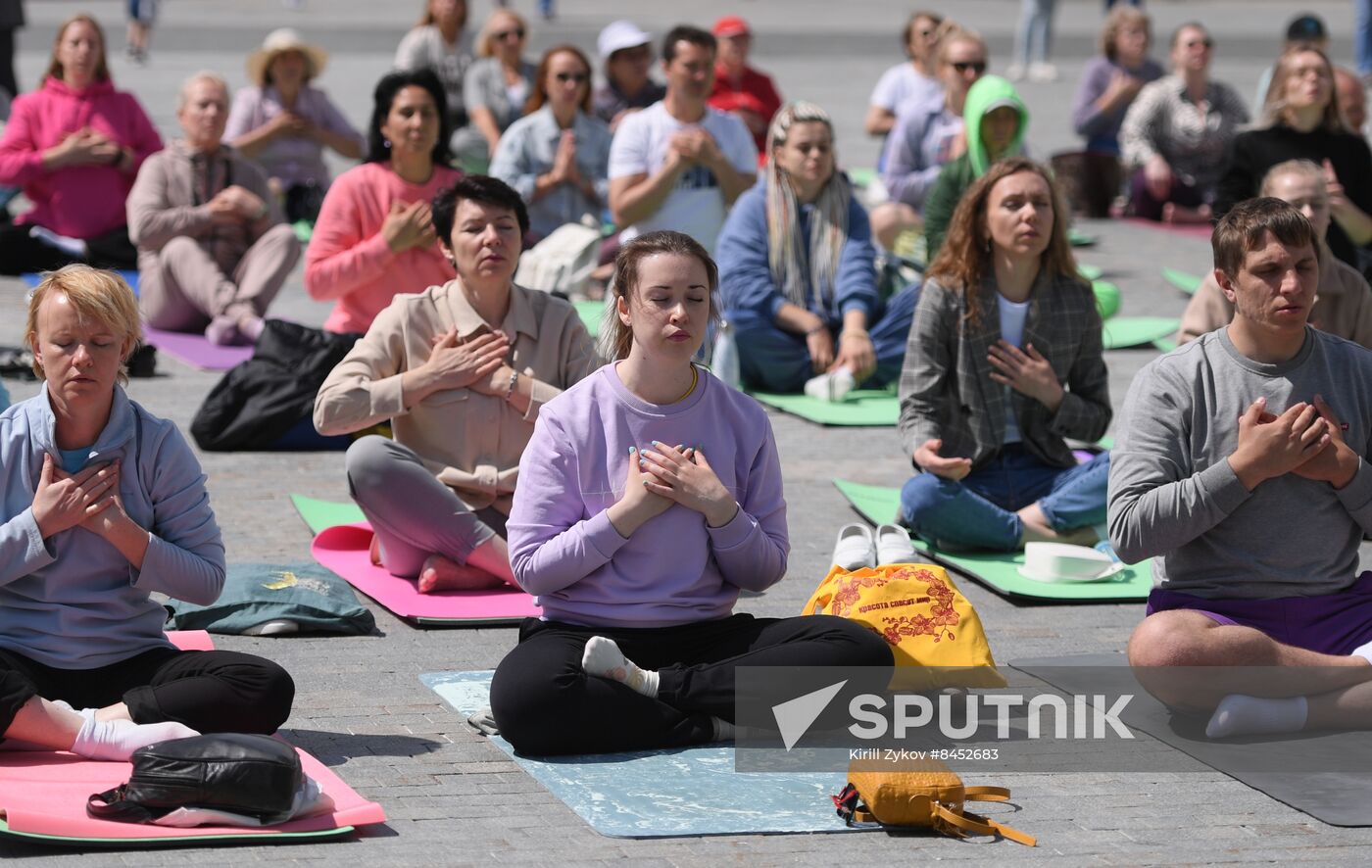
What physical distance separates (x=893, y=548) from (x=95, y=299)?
229 cm

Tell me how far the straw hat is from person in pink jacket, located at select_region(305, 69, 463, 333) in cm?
465

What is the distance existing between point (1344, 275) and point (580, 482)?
320cm

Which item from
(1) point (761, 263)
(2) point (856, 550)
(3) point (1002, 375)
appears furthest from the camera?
(1) point (761, 263)

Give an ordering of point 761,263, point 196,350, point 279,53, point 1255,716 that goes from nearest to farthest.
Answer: point 1255,716
point 761,263
point 196,350
point 279,53

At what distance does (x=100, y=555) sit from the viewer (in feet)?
14.5

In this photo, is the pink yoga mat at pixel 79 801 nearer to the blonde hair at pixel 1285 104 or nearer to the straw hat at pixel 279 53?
the blonde hair at pixel 1285 104

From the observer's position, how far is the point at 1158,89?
13906 mm

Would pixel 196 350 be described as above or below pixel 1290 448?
below

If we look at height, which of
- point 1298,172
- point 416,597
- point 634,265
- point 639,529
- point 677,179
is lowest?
point 416,597

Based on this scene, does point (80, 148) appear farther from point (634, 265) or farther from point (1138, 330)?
point (634, 265)

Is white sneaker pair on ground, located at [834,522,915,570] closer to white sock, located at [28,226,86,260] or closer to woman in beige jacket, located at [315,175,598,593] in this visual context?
woman in beige jacket, located at [315,175,598,593]

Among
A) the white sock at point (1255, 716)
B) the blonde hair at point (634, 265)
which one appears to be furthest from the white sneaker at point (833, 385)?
the white sock at point (1255, 716)

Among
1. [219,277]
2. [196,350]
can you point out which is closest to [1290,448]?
[196,350]

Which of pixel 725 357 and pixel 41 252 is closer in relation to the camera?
pixel 725 357
